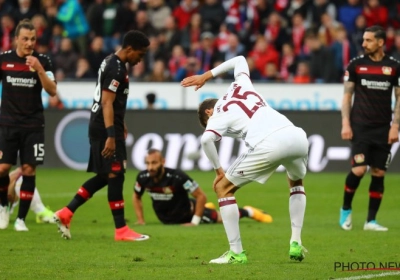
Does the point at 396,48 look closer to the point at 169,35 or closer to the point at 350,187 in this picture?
the point at 169,35

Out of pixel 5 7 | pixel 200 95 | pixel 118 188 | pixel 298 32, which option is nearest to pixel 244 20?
pixel 298 32

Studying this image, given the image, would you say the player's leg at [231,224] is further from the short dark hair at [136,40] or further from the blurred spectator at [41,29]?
the blurred spectator at [41,29]

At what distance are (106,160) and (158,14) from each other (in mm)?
15577

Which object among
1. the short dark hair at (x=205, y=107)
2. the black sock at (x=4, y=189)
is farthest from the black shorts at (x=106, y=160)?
the short dark hair at (x=205, y=107)

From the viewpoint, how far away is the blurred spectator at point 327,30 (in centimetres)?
2383

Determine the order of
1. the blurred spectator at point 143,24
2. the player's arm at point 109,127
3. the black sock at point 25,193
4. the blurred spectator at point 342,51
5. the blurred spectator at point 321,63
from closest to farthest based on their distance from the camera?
the player's arm at point 109,127 → the black sock at point 25,193 → the blurred spectator at point 321,63 → the blurred spectator at point 342,51 → the blurred spectator at point 143,24

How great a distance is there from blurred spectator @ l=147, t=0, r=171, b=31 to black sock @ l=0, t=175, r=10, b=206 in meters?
14.4

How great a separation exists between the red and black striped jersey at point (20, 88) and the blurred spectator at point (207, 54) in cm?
1253

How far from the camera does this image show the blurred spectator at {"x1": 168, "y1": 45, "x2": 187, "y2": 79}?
2423 centimetres

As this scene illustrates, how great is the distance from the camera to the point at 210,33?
25.4m

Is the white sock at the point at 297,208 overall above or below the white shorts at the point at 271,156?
below

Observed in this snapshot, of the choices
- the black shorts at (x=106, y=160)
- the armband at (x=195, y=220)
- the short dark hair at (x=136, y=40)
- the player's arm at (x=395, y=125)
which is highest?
the short dark hair at (x=136, y=40)

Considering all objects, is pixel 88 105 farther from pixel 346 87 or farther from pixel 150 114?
pixel 346 87

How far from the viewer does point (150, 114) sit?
20922 mm
